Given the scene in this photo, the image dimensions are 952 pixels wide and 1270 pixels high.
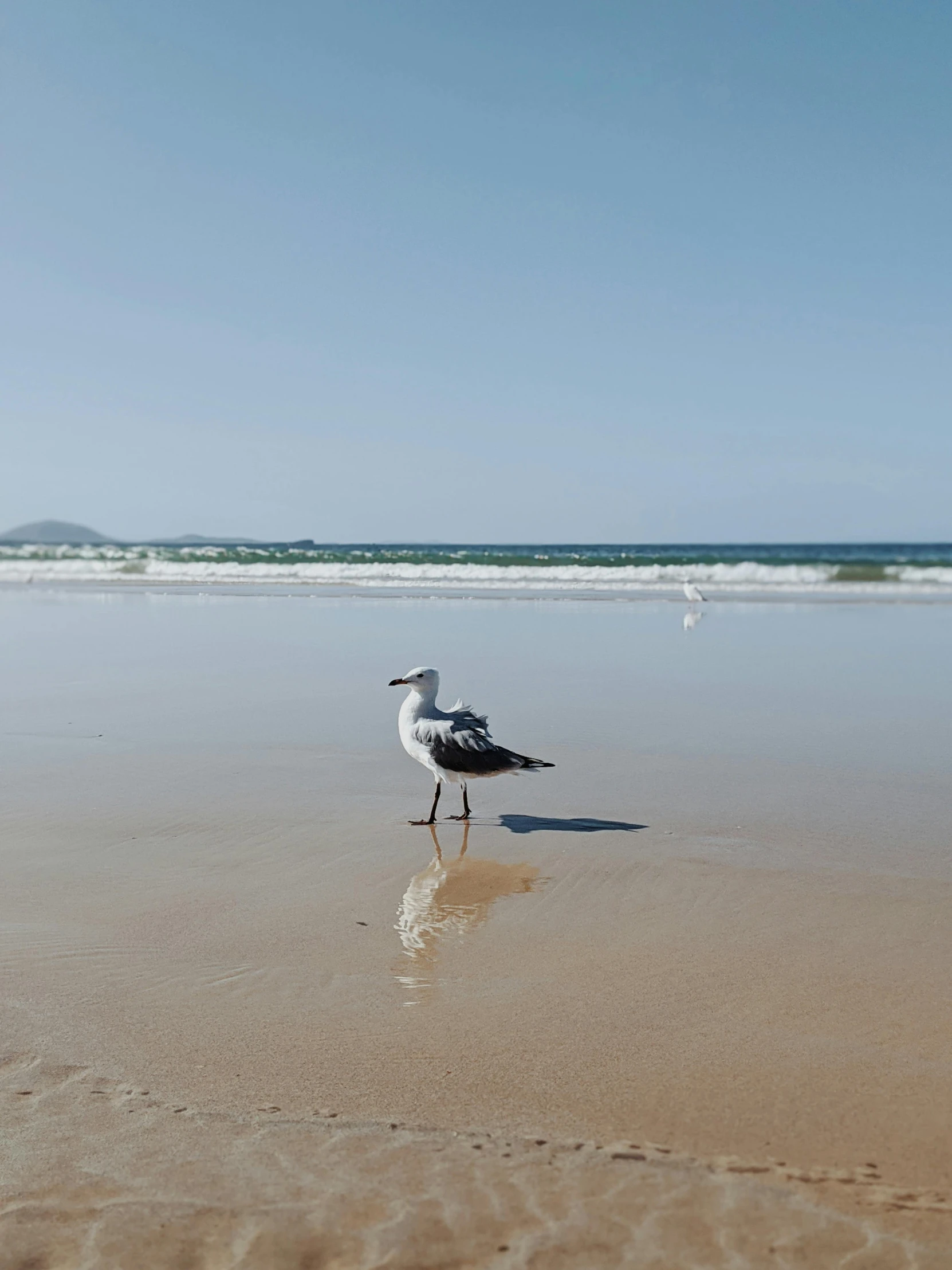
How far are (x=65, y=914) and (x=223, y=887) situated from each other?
1.93 feet

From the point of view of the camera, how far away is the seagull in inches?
203

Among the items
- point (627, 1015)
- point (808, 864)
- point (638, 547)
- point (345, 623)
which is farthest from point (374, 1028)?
point (638, 547)

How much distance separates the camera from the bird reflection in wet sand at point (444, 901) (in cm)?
325

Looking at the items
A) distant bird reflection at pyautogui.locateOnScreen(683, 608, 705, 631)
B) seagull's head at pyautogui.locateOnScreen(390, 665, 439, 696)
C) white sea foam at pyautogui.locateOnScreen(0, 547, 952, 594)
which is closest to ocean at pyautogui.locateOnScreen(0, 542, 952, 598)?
white sea foam at pyautogui.locateOnScreen(0, 547, 952, 594)

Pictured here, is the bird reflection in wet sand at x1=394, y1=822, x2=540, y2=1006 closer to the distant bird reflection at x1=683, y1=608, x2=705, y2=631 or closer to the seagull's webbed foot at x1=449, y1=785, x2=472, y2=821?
the seagull's webbed foot at x1=449, y1=785, x2=472, y2=821

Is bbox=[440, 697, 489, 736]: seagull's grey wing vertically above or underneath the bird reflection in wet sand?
above

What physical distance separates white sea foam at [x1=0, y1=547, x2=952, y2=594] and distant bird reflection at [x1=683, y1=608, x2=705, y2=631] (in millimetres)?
6654

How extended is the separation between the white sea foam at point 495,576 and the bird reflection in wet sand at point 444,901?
69.1ft

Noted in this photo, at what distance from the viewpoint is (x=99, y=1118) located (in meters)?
2.29

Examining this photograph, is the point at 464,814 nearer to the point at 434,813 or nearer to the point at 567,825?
the point at 434,813

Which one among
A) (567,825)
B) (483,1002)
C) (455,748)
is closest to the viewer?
(483,1002)

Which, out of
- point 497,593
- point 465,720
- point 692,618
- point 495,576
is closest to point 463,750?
point 465,720

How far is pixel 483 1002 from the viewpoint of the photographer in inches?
116

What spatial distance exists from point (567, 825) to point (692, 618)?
1202 centimetres
